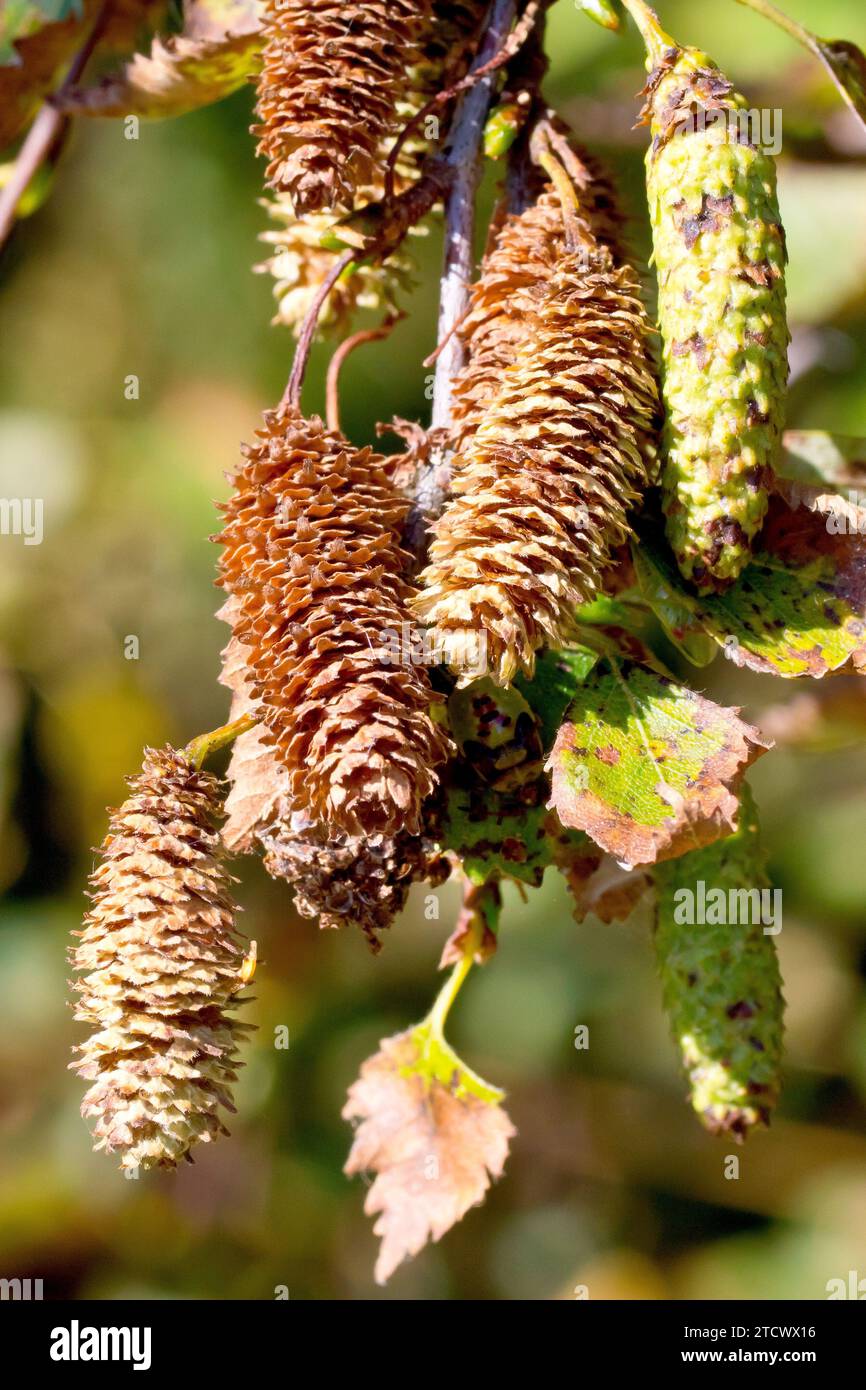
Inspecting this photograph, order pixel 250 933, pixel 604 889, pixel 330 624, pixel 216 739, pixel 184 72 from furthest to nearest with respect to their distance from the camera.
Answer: pixel 250 933 < pixel 184 72 < pixel 604 889 < pixel 216 739 < pixel 330 624

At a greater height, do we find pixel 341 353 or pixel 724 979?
pixel 341 353

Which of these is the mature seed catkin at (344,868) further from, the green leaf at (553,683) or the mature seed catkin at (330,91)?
the mature seed catkin at (330,91)

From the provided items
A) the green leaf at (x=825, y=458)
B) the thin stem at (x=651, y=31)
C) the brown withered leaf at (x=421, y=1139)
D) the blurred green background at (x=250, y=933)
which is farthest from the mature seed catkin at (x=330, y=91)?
the blurred green background at (x=250, y=933)

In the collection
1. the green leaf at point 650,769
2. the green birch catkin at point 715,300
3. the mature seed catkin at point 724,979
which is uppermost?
the green birch catkin at point 715,300

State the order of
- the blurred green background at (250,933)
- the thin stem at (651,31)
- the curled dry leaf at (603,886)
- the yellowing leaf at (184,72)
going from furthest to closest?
the blurred green background at (250,933), the yellowing leaf at (184,72), the curled dry leaf at (603,886), the thin stem at (651,31)

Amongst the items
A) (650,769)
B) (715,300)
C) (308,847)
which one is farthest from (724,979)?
(715,300)

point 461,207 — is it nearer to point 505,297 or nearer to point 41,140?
point 505,297

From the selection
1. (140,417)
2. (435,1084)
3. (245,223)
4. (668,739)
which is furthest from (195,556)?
(668,739)
